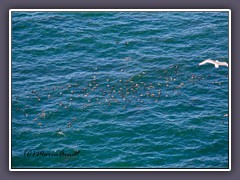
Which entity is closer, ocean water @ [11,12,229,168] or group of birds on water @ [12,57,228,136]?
ocean water @ [11,12,229,168]

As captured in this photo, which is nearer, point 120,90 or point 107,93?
point 120,90

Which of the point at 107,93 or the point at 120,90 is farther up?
the point at 120,90

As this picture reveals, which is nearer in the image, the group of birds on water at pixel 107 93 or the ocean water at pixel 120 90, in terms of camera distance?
the ocean water at pixel 120 90
